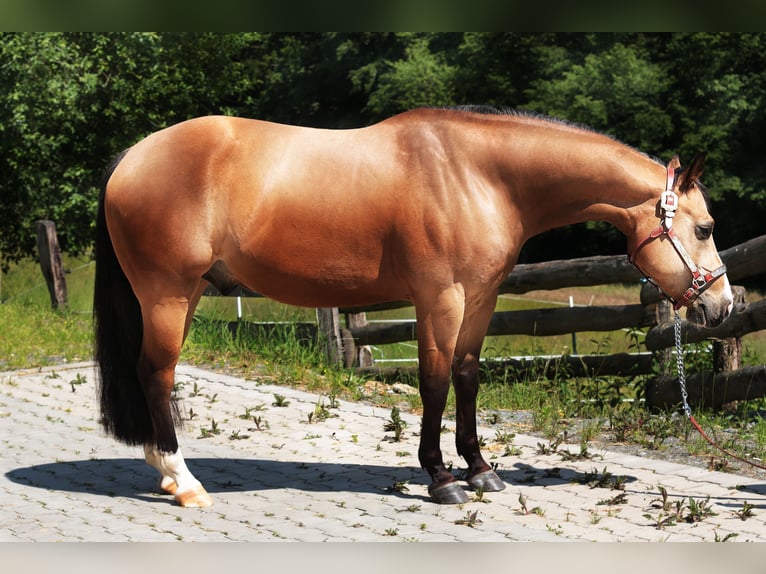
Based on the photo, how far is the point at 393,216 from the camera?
4.89 meters

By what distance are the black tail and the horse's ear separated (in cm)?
289

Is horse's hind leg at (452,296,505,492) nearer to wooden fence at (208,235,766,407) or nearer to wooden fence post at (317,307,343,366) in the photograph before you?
wooden fence at (208,235,766,407)

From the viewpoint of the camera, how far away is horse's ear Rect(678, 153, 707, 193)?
471 cm

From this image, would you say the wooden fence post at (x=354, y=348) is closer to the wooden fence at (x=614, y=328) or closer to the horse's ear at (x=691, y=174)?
the wooden fence at (x=614, y=328)

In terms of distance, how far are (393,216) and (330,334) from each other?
4.21 m

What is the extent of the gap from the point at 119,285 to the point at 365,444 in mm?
1946

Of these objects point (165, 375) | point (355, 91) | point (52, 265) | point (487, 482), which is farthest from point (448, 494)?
point (355, 91)

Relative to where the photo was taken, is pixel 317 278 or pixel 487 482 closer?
pixel 317 278

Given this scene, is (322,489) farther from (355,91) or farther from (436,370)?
(355,91)

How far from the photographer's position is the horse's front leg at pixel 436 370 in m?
4.87

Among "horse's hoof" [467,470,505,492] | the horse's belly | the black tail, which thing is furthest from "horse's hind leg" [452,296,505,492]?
the black tail

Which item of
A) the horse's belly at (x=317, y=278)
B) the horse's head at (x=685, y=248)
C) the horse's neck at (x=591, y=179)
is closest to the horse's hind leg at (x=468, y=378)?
the horse's belly at (x=317, y=278)

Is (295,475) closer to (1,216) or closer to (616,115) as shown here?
(1,216)
